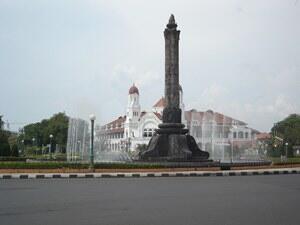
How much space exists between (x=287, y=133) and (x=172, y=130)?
167 ft

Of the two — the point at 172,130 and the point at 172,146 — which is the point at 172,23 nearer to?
the point at 172,130

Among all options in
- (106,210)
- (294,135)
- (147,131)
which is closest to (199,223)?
(106,210)

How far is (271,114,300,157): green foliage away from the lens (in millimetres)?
64925

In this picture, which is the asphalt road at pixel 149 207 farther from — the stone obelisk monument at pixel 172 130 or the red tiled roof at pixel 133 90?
the red tiled roof at pixel 133 90

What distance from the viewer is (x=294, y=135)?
7162cm

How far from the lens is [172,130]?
2808 centimetres

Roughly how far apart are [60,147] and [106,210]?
69891 millimetres

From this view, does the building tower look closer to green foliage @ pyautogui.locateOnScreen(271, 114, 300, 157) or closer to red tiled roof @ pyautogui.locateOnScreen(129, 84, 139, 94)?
red tiled roof @ pyautogui.locateOnScreen(129, 84, 139, 94)

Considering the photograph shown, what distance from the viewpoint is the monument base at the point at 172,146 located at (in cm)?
2716

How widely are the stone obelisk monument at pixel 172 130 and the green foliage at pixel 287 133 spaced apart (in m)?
37.1

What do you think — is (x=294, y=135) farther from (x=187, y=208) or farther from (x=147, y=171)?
(x=187, y=208)

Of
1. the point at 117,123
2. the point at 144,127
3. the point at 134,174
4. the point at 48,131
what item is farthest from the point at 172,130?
the point at 117,123

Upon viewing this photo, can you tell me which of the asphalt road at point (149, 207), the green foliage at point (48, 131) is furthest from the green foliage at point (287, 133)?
the asphalt road at point (149, 207)

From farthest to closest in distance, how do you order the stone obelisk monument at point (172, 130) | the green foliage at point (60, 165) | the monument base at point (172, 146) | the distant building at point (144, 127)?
1. the distant building at point (144, 127)
2. the stone obelisk monument at point (172, 130)
3. the monument base at point (172, 146)
4. the green foliage at point (60, 165)
